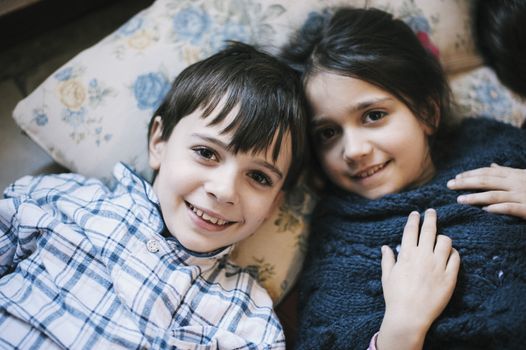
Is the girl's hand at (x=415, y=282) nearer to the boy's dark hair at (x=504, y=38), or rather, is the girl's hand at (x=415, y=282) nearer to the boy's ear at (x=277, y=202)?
the boy's ear at (x=277, y=202)

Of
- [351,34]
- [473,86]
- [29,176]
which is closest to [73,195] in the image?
[29,176]

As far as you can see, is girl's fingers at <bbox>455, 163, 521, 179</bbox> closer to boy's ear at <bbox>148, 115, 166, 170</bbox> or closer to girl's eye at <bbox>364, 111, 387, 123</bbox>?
girl's eye at <bbox>364, 111, 387, 123</bbox>

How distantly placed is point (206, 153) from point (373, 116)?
0.40 metres

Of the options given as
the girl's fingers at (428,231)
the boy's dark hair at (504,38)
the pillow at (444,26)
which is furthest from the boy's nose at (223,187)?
the boy's dark hair at (504,38)

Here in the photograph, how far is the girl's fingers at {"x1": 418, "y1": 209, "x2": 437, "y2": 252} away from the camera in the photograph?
893 mm

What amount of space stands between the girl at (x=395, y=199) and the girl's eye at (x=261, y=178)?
19 centimetres

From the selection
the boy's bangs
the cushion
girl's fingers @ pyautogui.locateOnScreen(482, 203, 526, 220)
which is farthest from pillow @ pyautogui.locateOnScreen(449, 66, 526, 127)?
the boy's bangs

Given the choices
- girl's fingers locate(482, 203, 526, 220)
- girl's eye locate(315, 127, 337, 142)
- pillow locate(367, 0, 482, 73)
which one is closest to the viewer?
girl's fingers locate(482, 203, 526, 220)

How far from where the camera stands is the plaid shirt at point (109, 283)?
850mm

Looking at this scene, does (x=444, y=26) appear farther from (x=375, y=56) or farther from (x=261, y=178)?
(x=261, y=178)

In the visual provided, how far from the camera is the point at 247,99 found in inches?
34.6

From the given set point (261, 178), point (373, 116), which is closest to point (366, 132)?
point (373, 116)

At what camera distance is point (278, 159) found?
2.94 feet

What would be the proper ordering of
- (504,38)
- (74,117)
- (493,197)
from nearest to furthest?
1. (493,197)
2. (74,117)
3. (504,38)
